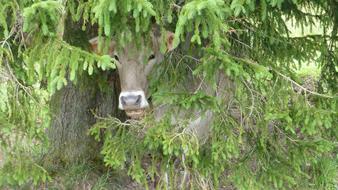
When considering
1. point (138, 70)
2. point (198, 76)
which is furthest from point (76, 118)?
point (198, 76)

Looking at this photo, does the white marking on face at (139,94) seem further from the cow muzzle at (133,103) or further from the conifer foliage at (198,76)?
the conifer foliage at (198,76)

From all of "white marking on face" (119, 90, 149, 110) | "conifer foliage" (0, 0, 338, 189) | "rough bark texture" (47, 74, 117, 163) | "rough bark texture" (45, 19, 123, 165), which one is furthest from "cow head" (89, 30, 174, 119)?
"rough bark texture" (47, 74, 117, 163)

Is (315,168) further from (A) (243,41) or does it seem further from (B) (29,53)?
(B) (29,53)

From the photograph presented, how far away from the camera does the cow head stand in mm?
5055

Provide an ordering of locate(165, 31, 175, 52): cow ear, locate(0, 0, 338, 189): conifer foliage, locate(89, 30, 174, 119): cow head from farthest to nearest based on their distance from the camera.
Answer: locate(89, 30, 174, 119): cow head
locate(165, 31, 175, 52): cow ear
locate(0, 0, 338, 189): conifer foliage

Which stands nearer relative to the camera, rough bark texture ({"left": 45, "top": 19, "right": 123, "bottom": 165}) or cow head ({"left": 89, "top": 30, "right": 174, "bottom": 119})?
cow head ({"left": 89, "top": 30, "right": 174, "bottom": 119})

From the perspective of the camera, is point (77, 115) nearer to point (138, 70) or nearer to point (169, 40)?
→ point (138, 70)

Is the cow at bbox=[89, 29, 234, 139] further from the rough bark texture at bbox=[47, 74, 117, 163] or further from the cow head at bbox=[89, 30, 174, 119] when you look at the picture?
the rough bark texture at bbox=[47, 74, 117, 163]

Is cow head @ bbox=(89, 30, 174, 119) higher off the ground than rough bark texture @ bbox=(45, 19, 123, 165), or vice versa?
cow head @ bbox=(89, 30, 174, 119)

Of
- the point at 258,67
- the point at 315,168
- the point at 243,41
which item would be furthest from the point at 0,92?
the point at 315,168

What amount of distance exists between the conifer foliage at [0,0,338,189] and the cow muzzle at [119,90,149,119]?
4.9 inches

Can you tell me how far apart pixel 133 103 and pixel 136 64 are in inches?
21.9

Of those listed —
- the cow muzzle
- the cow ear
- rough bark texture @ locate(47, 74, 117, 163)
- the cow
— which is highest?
the cow ear

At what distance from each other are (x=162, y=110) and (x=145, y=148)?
0.50 metres
